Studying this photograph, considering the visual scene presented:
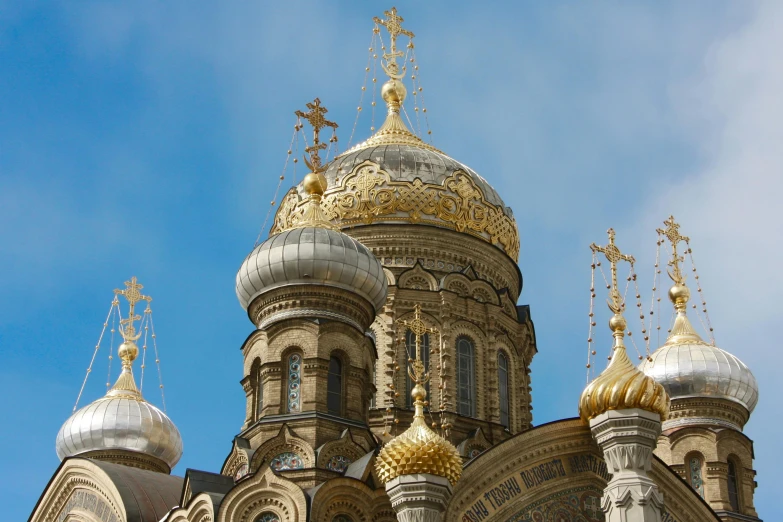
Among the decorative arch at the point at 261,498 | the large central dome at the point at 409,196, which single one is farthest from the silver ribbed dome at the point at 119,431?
the decorative arch at the point at 261,498

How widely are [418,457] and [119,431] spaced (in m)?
7.90

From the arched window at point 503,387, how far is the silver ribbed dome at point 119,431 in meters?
4.86

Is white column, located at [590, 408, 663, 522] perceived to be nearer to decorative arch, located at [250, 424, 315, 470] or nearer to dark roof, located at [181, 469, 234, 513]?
decorative arch, located at [250, 424, 315, 470]

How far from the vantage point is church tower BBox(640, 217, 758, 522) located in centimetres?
2023

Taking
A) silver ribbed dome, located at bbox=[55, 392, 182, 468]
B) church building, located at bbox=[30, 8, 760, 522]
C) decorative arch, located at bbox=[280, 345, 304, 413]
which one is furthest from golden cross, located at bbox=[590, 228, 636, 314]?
silver ribbed dome, located at bbox=[55, 392, 182, 468]

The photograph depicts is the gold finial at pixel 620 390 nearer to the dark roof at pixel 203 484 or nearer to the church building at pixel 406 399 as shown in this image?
the church building at pixel 406 399

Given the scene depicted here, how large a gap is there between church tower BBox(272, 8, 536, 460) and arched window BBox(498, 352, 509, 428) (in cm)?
2

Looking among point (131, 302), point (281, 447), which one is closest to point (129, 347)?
point (131, 302)

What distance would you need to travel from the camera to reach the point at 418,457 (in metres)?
15.0

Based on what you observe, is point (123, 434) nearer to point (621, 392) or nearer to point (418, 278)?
point (418, 278)

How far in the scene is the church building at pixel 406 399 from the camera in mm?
15445

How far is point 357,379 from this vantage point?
56.4 feet

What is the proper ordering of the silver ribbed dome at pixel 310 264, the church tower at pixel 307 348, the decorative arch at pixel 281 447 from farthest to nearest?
the silver ribbed dome at pixel 310 264, the church tower at pixel 307 348, the decorative arch at pixel 281 447

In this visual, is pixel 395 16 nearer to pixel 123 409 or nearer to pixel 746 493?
pixel 123 409
